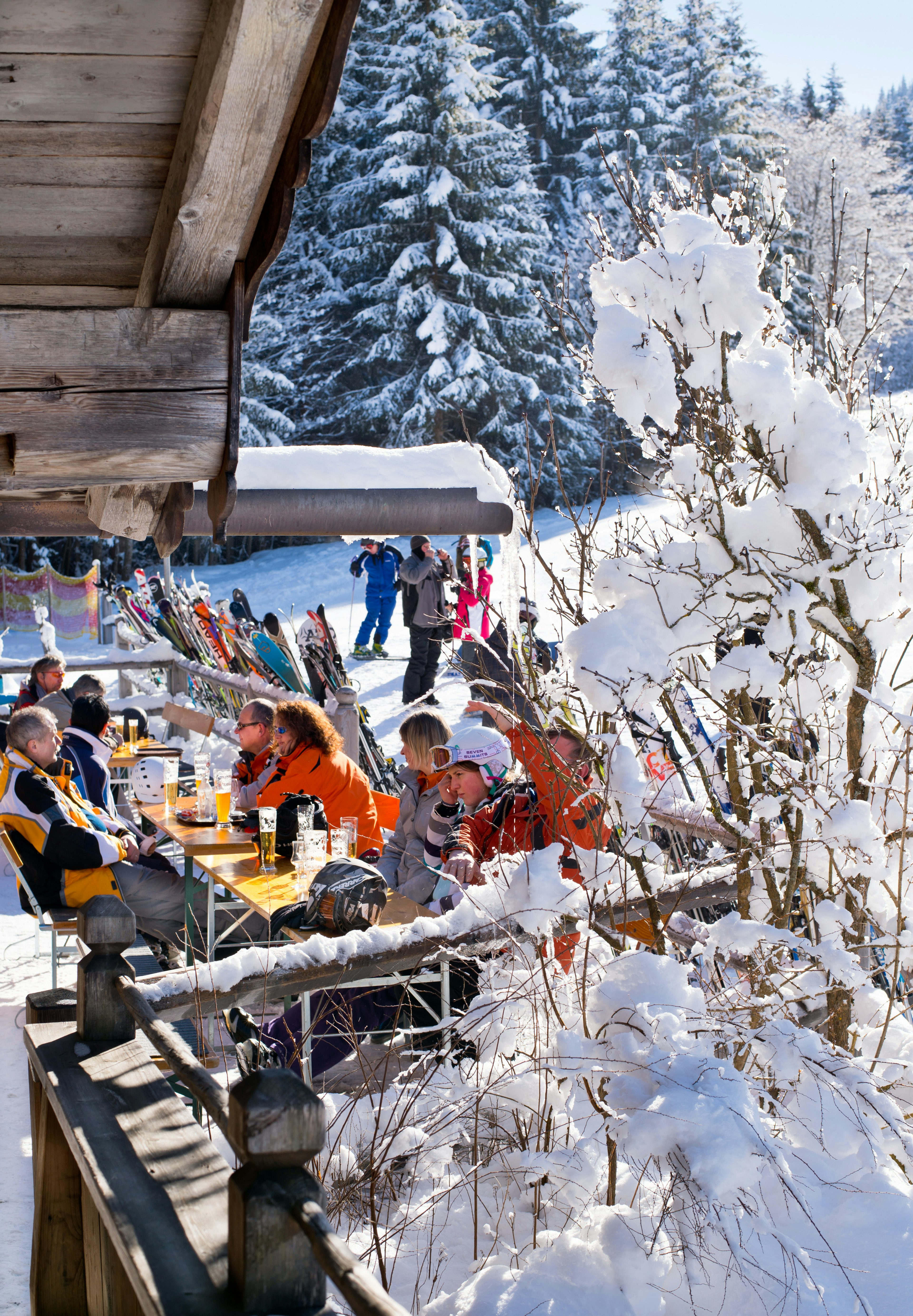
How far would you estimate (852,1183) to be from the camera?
2.35 metres

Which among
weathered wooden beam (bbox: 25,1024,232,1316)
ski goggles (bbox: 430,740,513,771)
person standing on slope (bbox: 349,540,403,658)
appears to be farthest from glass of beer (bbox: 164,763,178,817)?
person standing on slope (bbox: 349,540,403,658)

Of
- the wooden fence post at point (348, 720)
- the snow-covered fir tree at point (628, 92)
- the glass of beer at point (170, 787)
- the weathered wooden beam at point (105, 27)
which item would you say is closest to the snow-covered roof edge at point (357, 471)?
the wooden fence post at point (348, 720)

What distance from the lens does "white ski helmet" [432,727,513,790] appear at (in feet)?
13.7

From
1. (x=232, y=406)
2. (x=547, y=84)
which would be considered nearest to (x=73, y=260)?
(x=232, y=406)

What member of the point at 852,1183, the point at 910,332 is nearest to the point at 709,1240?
the point at 852,1183

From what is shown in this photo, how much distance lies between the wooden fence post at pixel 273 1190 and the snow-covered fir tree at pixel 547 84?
99.8 ft

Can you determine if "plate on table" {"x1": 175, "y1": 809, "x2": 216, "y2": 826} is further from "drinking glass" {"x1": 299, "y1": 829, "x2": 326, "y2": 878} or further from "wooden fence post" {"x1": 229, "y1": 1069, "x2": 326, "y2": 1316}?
"wooden fence post" {"x1": 229, "y1": 1069, "x2": 326, "y2": 1316}

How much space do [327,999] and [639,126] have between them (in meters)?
32.2

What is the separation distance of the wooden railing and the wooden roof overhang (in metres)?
0.99

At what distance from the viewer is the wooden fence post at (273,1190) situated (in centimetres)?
131

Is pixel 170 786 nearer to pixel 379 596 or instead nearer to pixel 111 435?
pixel 111 435

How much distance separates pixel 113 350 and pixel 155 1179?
157 cm

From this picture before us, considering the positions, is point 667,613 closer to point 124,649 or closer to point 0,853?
point 0,853

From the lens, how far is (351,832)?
4.27 metres
